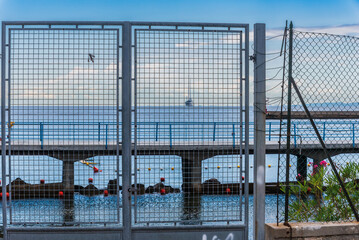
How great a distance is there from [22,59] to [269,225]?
3091mm

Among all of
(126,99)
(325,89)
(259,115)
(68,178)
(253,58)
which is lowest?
(68,178)

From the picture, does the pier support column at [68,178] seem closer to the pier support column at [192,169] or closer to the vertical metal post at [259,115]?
the pier support column at [192,169]

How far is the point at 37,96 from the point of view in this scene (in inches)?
180

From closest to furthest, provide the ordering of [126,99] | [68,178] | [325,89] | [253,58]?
[126,99] → [253,58] → [325,89] → [68,178]

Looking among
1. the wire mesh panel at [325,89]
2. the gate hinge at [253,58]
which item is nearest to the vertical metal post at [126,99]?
the gate hinge at [253,58]

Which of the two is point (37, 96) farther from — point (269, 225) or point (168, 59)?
point (269, 225)

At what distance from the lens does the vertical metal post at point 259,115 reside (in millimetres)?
4469

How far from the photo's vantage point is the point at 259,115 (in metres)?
4.48

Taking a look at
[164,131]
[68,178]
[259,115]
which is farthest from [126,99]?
[68,178]

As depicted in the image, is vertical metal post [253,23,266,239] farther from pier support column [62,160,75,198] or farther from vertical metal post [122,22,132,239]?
pier support column [62,160,75,198]

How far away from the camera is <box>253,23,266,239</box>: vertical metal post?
447 cm

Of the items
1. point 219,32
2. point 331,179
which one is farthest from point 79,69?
point 331,179

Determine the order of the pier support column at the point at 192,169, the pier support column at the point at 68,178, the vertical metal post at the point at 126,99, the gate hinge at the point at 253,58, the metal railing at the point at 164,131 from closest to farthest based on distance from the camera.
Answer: the vertical metal post at the point at 126,99
the gate hinge at the point at 253,58
the pier support column at the point at 192,169
the pier support column at the point at 68,178
the metal railing at the point at 164,131

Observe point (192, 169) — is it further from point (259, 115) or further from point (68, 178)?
point (68, 178)
